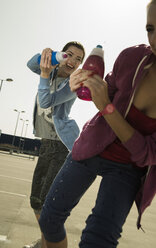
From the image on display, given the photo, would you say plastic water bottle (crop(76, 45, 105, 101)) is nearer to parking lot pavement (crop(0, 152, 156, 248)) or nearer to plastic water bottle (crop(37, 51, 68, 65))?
plastic water bottle (crop(37, 51, 68, 65))

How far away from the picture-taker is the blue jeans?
1473 millimetres

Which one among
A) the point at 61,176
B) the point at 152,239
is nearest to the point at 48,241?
the point at 61,176

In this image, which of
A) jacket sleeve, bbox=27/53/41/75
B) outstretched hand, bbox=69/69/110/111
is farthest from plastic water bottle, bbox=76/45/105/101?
jacket sleeve, bbox=27/53/41/75

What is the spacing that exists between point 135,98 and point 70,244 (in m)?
2.24

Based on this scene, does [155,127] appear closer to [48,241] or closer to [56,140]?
[48,241]

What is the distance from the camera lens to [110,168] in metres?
1.66

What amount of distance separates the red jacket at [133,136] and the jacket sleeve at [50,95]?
73 centimetres

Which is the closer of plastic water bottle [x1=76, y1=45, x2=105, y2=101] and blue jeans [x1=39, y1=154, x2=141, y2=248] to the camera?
blue jeans [x1=39, y1=154, x2=141, y2=248]

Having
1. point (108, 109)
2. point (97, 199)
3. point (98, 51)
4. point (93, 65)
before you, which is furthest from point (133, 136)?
point (98, 51)

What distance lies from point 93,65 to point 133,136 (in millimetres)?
548

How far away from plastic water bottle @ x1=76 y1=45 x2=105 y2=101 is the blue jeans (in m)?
0.40

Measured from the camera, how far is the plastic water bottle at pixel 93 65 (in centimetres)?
175

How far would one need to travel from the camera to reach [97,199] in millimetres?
1590

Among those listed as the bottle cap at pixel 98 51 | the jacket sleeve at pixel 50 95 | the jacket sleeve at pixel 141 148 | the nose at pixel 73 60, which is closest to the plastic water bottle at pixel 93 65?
the bottle cap at pixel 98 51
